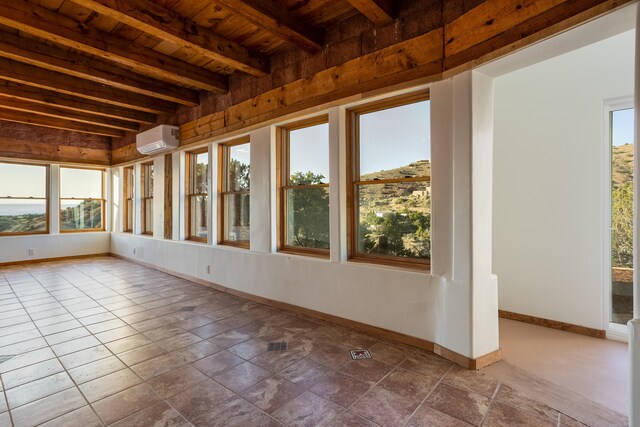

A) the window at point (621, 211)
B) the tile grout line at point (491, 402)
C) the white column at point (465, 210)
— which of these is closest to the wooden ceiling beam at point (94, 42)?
the white column at point (465, 210)

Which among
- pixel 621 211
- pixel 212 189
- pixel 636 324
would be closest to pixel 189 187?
pixel 212 189

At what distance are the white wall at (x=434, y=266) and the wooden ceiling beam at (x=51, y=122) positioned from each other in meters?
4.70

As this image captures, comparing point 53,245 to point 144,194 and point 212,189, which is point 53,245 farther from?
point 212,189

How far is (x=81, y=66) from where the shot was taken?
3.76 metres

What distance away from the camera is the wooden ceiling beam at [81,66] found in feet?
10.8

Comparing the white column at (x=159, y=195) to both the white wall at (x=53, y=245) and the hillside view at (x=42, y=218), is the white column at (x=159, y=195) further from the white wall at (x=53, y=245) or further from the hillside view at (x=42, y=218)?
the hillside view at (x=42, y=218)

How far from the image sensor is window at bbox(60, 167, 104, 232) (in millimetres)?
7289

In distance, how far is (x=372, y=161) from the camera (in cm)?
314

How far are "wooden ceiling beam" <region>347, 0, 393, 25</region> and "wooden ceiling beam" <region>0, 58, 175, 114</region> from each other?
13.3 feet

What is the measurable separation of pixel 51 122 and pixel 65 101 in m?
1.57

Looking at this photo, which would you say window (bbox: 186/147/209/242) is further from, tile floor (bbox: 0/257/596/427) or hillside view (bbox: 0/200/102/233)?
hillside view (bbox: 0/200/102/233)

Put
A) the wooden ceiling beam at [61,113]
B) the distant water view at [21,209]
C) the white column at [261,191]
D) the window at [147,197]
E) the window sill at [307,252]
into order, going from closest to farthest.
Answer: the window sill at [307,252] → the white column at [261,191] → the wooden ceiling beam at [61,113] → the distant water view at [21,209] → the window at [147,197]

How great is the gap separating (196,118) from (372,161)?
3.39 meters

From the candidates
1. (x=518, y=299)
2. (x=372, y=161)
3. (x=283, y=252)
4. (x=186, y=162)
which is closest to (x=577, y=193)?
(x=518, y=299)
